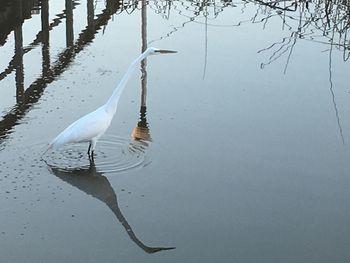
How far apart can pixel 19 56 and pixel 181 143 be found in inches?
112

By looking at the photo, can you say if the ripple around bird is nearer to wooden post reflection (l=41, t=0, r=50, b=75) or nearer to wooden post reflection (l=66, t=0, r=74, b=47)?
wooden post reflection (l=41, t=0, r=50, b=75)

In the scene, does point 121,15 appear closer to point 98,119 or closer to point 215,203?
point 98,119

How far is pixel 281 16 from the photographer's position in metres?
9.23

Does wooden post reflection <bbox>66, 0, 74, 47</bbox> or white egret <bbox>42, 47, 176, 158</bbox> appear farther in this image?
wooden post reflection <bbox>66, 0, 74, 47</bbox>

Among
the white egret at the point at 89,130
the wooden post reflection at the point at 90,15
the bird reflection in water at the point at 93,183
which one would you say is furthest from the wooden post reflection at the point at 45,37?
the bird reflection in water at the point at 93,183

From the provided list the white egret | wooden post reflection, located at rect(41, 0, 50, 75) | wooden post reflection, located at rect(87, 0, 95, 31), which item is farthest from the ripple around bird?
wooden post reflection, located at rect(87, 0, 95, 31)

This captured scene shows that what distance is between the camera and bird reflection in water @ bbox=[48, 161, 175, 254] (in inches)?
169

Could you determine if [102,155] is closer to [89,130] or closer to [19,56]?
[89,130]

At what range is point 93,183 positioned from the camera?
462 centimetres

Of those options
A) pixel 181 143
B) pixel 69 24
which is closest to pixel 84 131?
pixel 181 143

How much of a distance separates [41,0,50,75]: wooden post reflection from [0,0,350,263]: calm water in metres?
0.03

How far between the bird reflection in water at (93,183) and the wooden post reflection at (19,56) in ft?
5.03

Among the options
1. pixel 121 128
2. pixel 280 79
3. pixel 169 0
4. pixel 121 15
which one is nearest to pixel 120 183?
pixel 121 128

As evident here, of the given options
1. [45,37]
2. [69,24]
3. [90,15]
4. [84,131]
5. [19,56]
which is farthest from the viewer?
[90,15]
